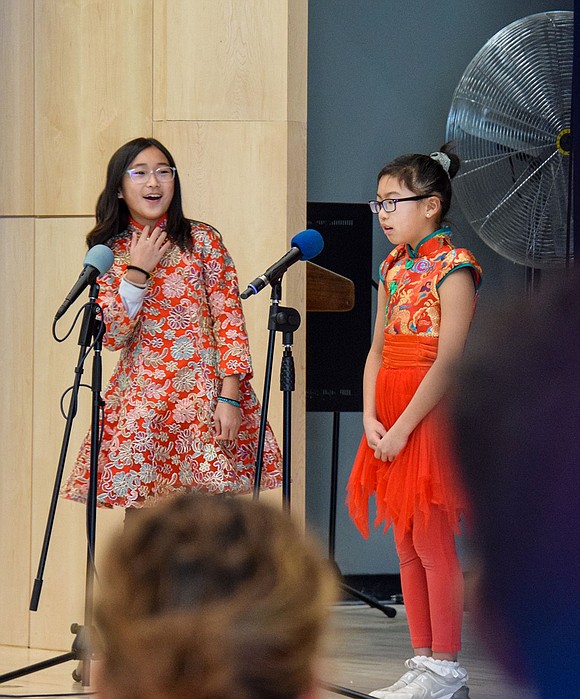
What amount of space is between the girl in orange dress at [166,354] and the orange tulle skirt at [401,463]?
0.23m

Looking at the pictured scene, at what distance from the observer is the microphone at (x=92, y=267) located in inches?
100

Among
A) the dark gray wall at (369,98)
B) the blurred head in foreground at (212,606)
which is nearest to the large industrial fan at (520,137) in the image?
the dark gray wall at (369,98)

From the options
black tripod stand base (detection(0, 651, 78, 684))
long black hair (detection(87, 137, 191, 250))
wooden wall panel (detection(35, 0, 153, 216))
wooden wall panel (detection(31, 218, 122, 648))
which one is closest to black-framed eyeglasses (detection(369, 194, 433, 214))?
long black hair (detection(87, 137, 191, 250))

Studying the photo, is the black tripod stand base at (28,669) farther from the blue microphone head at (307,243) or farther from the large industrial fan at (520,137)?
the large industrial fan at (520,137)

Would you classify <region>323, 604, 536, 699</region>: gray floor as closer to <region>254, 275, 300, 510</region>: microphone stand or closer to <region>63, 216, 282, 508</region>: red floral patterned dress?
<region>254, 275, 300, 510</region>: microphone stand

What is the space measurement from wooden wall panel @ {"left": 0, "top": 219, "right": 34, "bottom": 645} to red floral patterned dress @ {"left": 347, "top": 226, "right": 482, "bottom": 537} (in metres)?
1.06

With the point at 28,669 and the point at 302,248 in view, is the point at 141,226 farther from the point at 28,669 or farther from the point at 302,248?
the point at 28,669

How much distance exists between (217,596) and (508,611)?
0.14m

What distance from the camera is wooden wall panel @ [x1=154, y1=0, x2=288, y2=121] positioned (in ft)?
10.7

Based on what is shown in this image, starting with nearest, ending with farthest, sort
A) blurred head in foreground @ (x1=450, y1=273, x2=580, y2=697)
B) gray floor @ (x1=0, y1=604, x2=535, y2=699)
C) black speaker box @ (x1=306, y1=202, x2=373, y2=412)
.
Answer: blurred head in foreground @ (x1=450, y1=273, x2=580, y2=697) → gray floor @ (x1=0, y1=604, x2=535, y2=699) → black speaker box @ (x1=306, y1=202, x2=373, y2=412)

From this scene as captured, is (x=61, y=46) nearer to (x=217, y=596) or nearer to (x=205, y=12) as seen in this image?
(x=205, y=12)

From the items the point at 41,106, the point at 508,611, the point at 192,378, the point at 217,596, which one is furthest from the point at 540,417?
the point at 41,106

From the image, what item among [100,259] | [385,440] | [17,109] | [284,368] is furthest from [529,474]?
[17,109]

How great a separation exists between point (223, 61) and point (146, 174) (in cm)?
58
